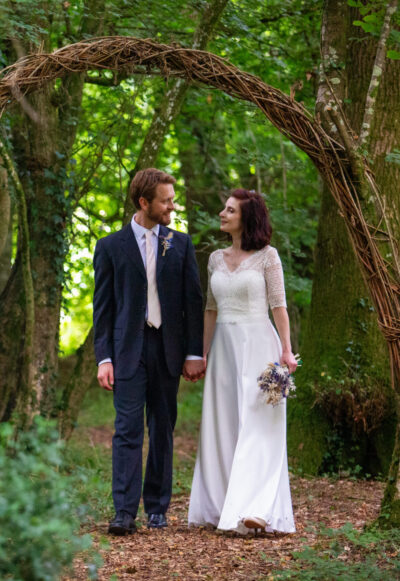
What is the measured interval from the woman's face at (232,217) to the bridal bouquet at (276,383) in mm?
966

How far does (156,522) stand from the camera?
503 cm

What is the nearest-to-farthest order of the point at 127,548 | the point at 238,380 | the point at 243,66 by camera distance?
the point at 127,548, the point at 238,380, the point at 243,66

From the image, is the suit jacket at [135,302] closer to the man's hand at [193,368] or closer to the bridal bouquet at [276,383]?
the man's hand at [193,368]

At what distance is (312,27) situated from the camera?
973 centimetres

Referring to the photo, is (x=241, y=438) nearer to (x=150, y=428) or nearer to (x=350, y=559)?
(x=150, y=428)

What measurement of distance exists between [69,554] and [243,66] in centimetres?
763

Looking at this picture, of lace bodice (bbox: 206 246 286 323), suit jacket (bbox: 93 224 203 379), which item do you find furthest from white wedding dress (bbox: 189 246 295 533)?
suit jacket (bbox: 93 224 203 379)

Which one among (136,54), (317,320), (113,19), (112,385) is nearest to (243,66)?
(113,19)

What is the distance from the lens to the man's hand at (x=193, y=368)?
5.04 metres

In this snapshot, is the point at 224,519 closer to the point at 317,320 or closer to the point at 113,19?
the point at 317,320

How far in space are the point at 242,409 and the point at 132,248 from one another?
129 cm

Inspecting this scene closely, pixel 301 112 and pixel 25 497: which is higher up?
pixel 301 112

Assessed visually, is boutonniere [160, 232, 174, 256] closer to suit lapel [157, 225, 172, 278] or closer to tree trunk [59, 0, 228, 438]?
suit lapel [157, 225, 172, 278]

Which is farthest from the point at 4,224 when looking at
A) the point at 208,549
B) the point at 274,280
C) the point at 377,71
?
the point at 208,549
